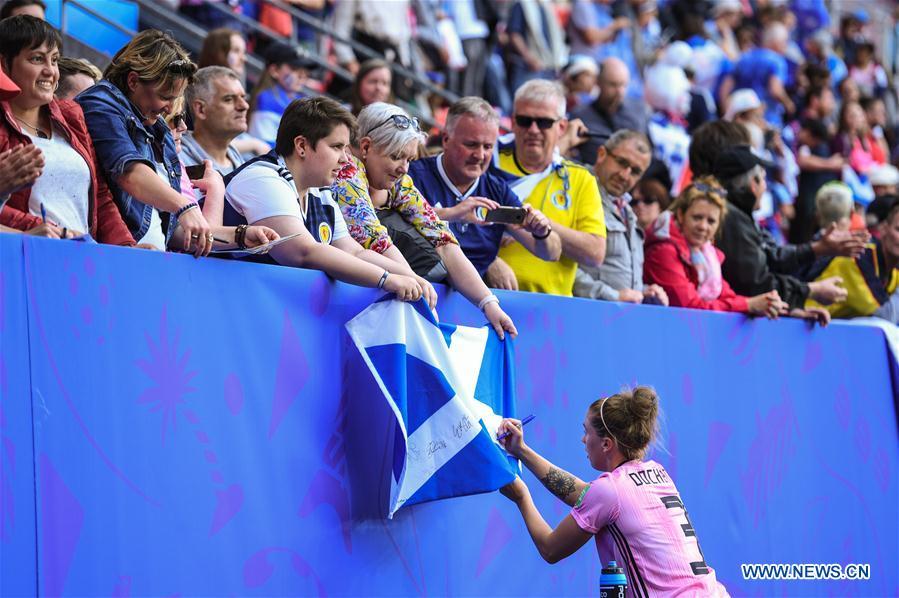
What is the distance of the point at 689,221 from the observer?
7332 mm

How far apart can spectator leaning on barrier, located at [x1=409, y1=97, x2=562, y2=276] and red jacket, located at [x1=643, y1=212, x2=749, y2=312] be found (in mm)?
1134

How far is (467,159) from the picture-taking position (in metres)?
6.14

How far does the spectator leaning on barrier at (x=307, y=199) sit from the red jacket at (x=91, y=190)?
1.40ft

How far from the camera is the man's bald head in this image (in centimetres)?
970

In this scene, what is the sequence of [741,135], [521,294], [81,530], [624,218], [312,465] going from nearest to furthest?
[81,530]
[312,465]
[521,294]
[624,218]
[741,135]

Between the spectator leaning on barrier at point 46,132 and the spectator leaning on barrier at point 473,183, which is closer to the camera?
the spectator leaning on barrier at point 46,132

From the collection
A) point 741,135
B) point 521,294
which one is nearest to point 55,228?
point 521,294

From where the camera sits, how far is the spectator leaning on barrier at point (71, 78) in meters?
5.57

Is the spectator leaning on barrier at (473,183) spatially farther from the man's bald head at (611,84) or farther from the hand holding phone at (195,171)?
the man's bald head at (611,84)

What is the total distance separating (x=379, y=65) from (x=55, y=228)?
443cm

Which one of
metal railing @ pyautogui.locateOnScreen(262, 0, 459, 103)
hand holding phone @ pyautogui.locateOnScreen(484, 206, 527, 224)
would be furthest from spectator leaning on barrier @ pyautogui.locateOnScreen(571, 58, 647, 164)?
hand holding phone @ pyautogui.locateOnScreen(484, 206, 527, 224)

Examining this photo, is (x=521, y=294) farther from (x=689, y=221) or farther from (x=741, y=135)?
(x=741, y=135)

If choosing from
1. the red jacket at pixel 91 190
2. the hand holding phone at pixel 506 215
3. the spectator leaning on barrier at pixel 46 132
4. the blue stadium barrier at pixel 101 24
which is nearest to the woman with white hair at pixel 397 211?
the hand holding phone at pixel 506 215

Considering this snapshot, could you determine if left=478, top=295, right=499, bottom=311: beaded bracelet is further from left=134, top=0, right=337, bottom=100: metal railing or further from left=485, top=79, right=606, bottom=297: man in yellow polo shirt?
left=134, top=0, right=337, bottom=100: metal railing
